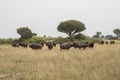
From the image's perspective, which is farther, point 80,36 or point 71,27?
point 71,27

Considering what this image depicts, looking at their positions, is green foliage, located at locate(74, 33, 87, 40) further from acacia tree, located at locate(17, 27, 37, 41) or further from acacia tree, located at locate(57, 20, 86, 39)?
acacia tree, located at locate(17, 27, 37, 41)

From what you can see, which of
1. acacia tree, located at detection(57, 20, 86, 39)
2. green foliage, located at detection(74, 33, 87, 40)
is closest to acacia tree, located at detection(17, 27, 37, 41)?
acacia tree, located at detection(57, 20, 86, 39)

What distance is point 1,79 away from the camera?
10391 mm

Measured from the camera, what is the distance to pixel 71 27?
238ft

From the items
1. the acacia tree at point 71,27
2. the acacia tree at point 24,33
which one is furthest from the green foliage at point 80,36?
the acacia tree at point 24,33

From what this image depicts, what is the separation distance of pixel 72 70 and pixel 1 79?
308 centimetres

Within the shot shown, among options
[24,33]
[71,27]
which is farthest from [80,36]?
[24,33]

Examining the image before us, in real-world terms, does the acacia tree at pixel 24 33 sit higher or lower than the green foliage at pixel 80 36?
higher

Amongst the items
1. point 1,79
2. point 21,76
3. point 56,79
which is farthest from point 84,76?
point 1,79

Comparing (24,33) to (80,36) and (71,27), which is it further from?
(80,36)

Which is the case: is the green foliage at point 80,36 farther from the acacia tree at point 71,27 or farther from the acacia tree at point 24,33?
the acacia tree at point 24,33

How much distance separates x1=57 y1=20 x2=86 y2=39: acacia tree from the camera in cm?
7244

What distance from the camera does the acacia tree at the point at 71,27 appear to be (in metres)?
72.4

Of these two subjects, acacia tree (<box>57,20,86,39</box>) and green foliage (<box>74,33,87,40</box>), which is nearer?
green foliage (<box>74,33,87,40</box>)
